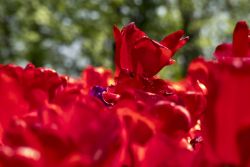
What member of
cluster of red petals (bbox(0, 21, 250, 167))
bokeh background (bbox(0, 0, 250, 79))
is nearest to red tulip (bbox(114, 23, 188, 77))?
cluster of red petals (bbox(0, 21, 250, 167))

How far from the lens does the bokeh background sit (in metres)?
17.5

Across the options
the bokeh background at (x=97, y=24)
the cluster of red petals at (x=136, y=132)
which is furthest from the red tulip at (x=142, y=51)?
the bokeh background at (x=97, y=24)

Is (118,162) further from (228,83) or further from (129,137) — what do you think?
(228,83)

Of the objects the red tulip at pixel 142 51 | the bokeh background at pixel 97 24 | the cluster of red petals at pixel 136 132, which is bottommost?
the cluster of red petals at pixel 136 132

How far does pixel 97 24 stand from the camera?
17.7 m

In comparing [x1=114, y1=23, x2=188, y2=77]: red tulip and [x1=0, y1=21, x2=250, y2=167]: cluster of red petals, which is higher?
[x1=114, y1=23, x2=188, y2=77]: red tulip

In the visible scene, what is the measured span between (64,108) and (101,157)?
10 cm

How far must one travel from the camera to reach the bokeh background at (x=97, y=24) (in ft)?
57.5

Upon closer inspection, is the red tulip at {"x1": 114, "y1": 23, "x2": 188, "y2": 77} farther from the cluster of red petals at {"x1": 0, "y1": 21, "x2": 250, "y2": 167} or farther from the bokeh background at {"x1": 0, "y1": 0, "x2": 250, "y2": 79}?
the bokeh background at {"x1": 0, "y1": 0, "x2": 250, "y2": 79}

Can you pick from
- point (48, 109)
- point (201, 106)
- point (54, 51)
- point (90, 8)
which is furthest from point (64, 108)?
point (54, 51)

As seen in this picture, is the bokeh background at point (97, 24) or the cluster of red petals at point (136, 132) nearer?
the cluster of red petals at point (136, 132)

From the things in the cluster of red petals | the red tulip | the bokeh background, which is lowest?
the cluster of red petals

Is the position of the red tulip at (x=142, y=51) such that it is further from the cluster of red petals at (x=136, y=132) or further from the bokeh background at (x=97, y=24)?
the bokeh background at (x=97, y=24)

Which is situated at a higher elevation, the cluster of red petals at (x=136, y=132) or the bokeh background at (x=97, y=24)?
the bokeh background at (x=97, y=24)
